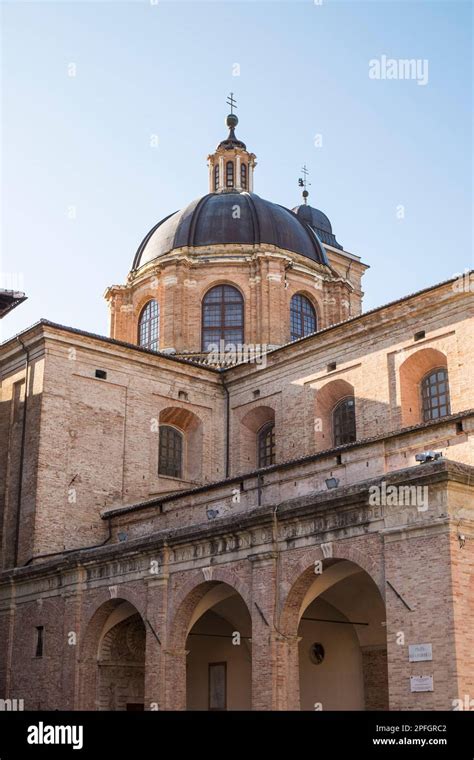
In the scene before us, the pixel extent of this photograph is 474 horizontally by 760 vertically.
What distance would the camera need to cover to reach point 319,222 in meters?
48.3

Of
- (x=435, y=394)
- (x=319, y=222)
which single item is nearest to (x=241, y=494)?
(x=435, y=394)

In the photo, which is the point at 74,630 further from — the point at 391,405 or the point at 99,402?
the point at 391,405

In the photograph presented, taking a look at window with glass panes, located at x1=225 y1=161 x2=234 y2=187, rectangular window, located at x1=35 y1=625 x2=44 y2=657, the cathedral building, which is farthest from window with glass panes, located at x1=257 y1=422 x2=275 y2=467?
window with glass panes, located at x1=225 y1=161 x2=234 y2=187

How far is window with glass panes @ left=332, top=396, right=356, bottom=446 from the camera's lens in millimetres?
28938

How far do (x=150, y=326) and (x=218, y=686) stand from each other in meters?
15.7

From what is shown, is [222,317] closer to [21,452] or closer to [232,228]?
[232,228]

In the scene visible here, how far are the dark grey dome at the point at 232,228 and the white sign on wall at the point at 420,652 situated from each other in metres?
22.3

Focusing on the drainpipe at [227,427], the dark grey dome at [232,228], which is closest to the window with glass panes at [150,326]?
the dark grey dome at [232,228]

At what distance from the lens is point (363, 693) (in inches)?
911

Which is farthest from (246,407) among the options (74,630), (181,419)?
(74,630)

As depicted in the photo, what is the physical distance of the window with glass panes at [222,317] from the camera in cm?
3669

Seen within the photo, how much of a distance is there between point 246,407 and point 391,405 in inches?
242

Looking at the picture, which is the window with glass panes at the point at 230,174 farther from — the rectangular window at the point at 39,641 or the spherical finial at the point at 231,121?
the rectangular window at the point at 39,641
